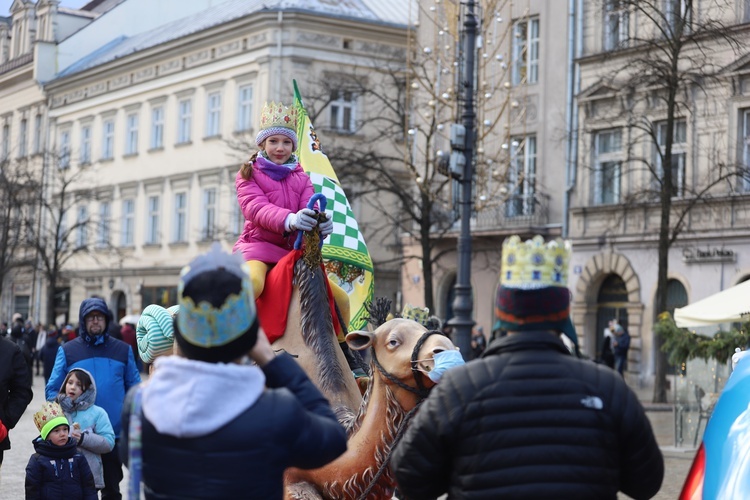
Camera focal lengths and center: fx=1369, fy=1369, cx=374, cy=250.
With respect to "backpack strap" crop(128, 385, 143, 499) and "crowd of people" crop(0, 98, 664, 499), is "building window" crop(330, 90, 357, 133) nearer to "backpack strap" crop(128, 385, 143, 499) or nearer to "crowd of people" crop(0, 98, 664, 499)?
"crowd of people" crop(0, 98, 664, 499)

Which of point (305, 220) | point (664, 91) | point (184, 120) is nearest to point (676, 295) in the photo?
point (664, 91)

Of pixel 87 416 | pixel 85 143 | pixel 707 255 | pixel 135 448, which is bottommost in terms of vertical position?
pixel 87 416

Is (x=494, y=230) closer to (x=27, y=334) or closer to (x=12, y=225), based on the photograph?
(x=27, y=334)

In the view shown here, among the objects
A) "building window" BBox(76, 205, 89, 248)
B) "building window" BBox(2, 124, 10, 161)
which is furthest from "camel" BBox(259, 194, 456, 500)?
Answer: "building window" BBox(2, 124, 10, 161)

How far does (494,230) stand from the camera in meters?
36.8

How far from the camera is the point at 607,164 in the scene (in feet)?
111

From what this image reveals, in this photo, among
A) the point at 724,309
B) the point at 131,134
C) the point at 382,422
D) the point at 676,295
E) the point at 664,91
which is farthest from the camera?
the point at 131,134

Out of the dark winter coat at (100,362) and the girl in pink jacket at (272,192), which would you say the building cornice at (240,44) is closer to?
the dark winter coat at (100,362)

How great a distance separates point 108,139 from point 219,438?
51698mm

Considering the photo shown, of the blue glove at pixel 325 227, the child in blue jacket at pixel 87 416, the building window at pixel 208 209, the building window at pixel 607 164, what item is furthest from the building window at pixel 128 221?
the blue glove at pixel 325 227

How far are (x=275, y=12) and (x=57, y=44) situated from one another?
17.8 m

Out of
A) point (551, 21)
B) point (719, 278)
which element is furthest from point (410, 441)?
point (551, 21)

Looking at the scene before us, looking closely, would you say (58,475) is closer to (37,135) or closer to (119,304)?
(119,304)

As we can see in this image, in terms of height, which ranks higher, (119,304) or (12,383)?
(12,383)
